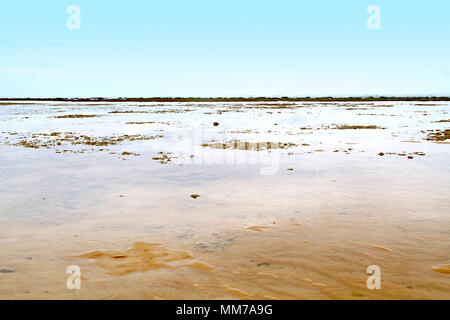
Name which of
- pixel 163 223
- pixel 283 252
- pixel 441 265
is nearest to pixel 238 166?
pixel 163 223

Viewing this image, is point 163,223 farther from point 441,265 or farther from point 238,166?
point 238,166

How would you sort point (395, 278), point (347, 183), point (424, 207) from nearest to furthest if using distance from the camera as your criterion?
point (395, 278) → point (424, 207) → point (347, 183)

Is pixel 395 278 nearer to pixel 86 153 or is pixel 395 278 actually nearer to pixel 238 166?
pixel 238 166

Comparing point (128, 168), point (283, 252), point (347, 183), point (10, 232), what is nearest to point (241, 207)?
point (283, 252)

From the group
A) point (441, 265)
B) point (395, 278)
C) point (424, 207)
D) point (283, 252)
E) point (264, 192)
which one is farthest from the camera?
point (264, 192)

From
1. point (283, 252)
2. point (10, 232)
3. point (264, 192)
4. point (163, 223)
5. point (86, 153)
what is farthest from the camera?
Result: point (86, 153)

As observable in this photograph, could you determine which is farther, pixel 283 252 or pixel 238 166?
pixel 238 166

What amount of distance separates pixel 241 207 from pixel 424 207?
17.5ft

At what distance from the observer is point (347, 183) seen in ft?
41.2

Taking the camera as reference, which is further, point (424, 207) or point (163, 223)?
point (424, 207)

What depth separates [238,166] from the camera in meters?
16.3

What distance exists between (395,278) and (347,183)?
7000 millimetres
